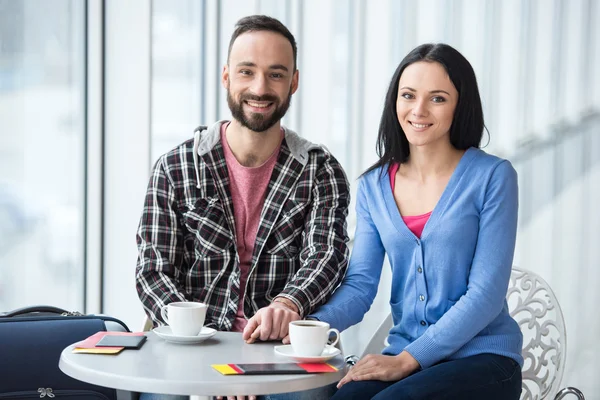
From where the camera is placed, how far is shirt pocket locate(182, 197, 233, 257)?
6.36 feet

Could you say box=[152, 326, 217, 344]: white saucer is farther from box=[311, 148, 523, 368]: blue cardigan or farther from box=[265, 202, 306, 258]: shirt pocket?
box=[265, 202, 306, 258]: shirt pocket

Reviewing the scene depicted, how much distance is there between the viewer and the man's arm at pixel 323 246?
1.80 meters

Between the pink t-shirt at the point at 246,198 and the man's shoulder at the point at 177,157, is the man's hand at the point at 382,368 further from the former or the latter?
the man's shoulder at the point at 177,157

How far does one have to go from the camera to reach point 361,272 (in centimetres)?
192

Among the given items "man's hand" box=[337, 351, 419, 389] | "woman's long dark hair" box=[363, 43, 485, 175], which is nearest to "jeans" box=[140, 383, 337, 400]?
"man's hand" box=[337, 351, 419, 389]

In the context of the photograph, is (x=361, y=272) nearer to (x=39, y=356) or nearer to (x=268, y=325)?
(x=268, y=325)

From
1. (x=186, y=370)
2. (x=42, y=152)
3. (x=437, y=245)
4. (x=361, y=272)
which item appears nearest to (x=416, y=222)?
(x=437, y=245)

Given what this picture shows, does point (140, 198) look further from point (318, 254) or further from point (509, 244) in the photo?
point (509, 244)

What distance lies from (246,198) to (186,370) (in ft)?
2.44

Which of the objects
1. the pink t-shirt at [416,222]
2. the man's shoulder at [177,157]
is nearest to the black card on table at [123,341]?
the man's shoulder at [177,157]

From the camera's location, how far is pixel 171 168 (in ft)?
6.55

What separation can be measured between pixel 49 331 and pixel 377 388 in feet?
2.63

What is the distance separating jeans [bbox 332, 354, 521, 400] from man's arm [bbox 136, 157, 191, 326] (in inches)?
19.8

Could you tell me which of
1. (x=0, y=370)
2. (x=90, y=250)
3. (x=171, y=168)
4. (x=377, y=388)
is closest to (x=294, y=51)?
(x=171, y=168)
